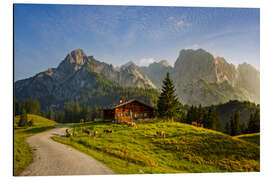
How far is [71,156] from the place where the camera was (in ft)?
30.1

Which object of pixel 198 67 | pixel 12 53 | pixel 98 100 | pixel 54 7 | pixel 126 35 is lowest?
pixel 98 100

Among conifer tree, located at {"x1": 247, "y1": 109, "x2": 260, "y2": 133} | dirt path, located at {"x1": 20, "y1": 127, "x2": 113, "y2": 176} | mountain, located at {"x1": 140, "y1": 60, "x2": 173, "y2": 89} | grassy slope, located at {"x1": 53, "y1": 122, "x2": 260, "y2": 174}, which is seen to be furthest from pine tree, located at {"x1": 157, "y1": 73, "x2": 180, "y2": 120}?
dirt path, located at {"x1": 20, "y1": 127, "x2": 113, "y2": 176}

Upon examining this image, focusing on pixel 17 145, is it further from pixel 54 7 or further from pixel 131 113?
pixel 131 113

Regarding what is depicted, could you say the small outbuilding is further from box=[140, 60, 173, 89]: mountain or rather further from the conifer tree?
the conifer tree

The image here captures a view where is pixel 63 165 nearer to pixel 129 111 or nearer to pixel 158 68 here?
pixel 129 111

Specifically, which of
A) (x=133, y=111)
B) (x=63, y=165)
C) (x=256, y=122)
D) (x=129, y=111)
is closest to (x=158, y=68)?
(x=133, y=111)

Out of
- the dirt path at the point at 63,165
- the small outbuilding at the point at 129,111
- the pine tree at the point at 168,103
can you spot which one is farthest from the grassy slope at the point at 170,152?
the small outbuilding at the point at 129,111

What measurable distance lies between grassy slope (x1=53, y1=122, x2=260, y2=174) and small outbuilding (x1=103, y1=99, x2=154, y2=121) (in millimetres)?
6954

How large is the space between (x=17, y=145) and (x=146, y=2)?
13.6 m

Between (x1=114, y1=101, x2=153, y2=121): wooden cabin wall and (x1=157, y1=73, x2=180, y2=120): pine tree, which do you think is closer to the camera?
(x1=157, y1=73, x2=180, y2=120): pine tree

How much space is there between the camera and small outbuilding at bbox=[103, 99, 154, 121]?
20.3 m

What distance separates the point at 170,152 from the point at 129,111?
1040 cm

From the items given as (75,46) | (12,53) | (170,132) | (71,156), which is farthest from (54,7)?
(170,132)

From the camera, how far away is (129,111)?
2077 cm
